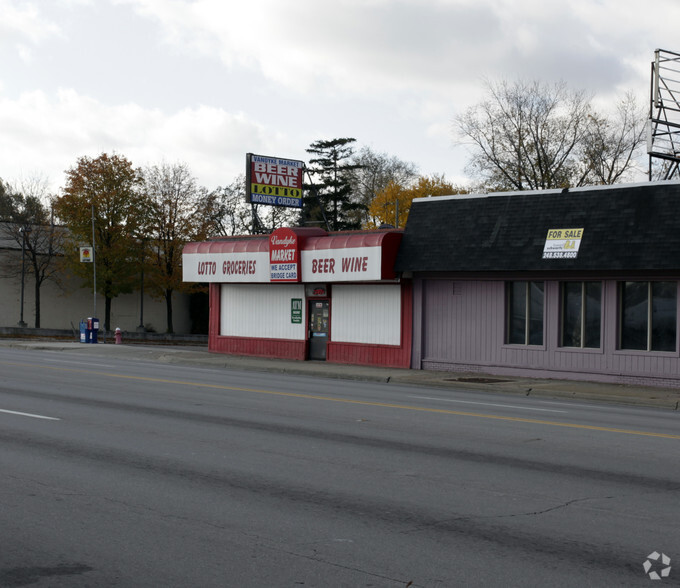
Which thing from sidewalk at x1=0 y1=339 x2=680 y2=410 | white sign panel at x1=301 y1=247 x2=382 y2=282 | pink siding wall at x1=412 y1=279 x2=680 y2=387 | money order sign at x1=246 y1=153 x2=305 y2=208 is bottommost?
sidewalk at x1=0 y1=339 x2=680 y2=410

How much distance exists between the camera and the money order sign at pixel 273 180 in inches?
1277

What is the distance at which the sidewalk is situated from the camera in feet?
62.3

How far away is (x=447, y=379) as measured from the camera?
22688 millimetres

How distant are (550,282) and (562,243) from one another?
1259 millimetres

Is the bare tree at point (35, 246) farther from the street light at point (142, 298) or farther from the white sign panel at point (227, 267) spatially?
the white sign panel at point (227, 267)

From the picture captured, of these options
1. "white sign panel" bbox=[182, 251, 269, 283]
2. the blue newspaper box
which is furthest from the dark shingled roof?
the blue newspaper box

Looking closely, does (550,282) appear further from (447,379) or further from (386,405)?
(386,405)

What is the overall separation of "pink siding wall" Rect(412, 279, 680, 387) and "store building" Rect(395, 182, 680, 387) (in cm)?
3

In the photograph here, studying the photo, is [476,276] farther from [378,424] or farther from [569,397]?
[378,424]

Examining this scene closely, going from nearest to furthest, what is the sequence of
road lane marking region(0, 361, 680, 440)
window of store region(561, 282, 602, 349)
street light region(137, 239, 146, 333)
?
1. road lane marking region(0, 361, 680, 440)
2. window of store region(561, 282, 602, 349)
3. street light region(137, 239, 146, 333)

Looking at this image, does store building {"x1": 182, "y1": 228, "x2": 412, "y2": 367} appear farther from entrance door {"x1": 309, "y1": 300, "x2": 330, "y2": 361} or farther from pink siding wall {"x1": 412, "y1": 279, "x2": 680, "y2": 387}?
pink siding wall {"x1": 412, "y1": 279, "x2": 680, "y2": 387}

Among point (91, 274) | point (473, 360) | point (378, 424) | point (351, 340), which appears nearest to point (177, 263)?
point (91, 274)

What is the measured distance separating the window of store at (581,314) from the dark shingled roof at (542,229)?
94 centimetres

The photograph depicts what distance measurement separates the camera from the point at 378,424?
42.2ft
